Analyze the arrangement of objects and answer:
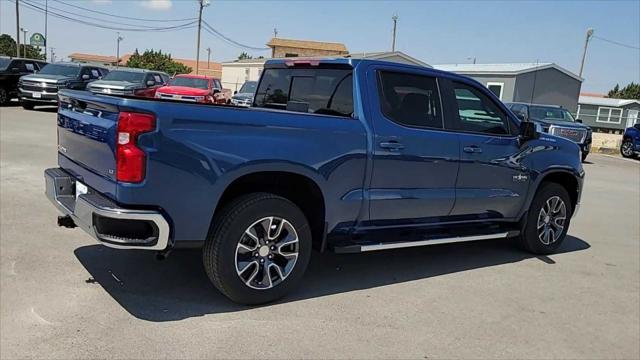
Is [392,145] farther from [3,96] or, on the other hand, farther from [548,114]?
[3,96]

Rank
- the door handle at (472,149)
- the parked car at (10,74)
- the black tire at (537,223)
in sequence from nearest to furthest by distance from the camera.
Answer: the door handle at (472,149), the black tire at (537,223), the parked car at (10,74)

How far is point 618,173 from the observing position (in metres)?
16.2

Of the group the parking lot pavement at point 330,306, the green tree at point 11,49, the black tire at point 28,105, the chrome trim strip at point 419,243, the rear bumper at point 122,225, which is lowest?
the parking lot pavement at point 330,306

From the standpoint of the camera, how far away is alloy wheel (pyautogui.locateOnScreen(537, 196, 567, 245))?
620 cm

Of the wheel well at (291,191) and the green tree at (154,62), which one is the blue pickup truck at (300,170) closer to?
the wheel well at (291,191)

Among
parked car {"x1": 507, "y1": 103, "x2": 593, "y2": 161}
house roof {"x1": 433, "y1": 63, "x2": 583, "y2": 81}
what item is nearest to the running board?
parked car {"x1": 507, "y1": 103, "x2": 593, "y2": 161}

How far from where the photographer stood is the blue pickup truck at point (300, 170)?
3654 millimetres

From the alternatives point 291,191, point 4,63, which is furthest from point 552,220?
point 4,63

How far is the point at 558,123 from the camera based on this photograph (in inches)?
720

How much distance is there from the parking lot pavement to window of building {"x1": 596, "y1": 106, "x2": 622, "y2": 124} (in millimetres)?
46562

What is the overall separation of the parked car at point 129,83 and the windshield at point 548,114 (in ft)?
43.4

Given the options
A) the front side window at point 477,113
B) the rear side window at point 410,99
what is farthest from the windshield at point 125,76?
the rear side window at point 410,99

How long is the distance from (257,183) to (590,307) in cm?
309

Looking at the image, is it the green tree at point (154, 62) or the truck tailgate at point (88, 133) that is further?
the green tree at point (154, 62)
